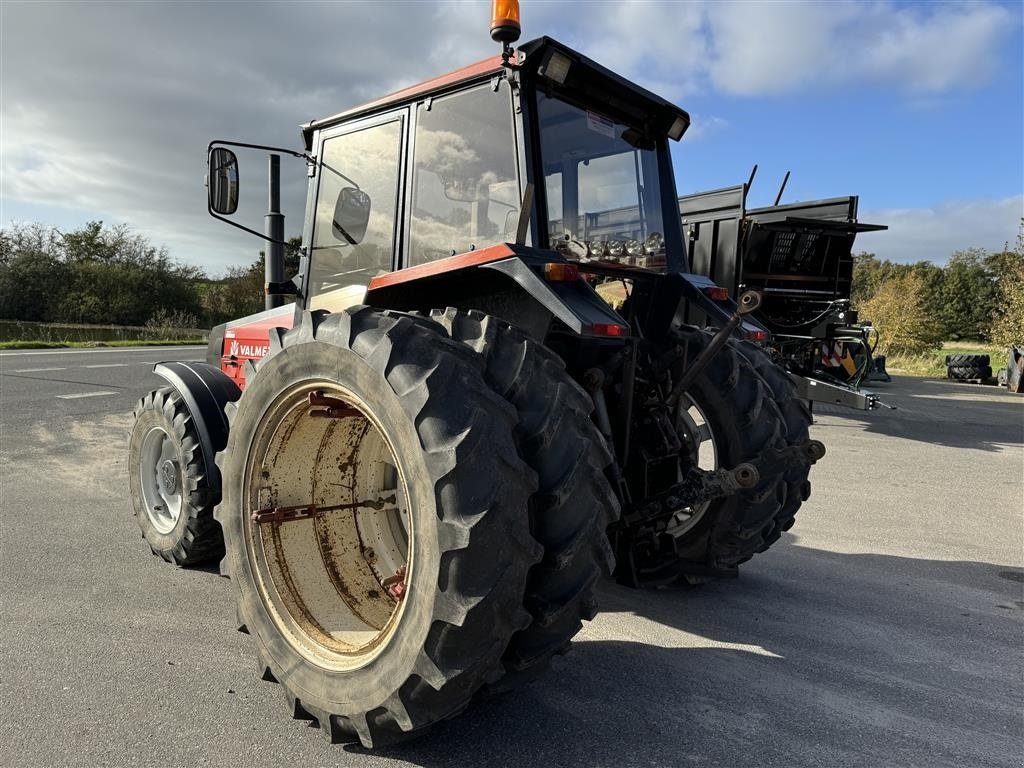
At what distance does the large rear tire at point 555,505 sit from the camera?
212cm

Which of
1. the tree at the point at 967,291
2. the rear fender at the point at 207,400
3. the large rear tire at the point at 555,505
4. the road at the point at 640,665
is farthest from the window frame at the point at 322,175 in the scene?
the tree at the point at 967,291

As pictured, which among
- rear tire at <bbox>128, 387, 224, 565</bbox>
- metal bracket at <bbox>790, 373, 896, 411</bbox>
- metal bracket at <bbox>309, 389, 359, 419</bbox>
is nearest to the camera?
metal bracket at <bbox>309, 389, 359, 419</bbox>

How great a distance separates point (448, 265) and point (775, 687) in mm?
2205

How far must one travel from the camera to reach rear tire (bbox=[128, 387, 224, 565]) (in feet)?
12.5

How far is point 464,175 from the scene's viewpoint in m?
3.11

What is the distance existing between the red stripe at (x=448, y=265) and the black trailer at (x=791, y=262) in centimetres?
805

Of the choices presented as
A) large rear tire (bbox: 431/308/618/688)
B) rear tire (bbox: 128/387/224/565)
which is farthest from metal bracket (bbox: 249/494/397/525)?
rear tire (bbox: 128/387/224/565)

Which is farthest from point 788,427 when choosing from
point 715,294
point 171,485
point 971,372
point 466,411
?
point 971,372

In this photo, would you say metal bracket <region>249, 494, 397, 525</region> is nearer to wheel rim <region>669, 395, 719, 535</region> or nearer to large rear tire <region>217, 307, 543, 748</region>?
large rear tire <region>217, 307, 543, 748</region>

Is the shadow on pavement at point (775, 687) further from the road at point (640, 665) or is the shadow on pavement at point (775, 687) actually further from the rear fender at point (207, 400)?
the rear fender at point (207, 400)

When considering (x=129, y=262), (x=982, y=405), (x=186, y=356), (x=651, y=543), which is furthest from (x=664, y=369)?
(x=129, y=262)

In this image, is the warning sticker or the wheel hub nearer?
the warning sticker

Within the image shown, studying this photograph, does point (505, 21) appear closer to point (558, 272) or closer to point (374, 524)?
point (558, 272)

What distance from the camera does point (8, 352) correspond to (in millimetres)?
17234
